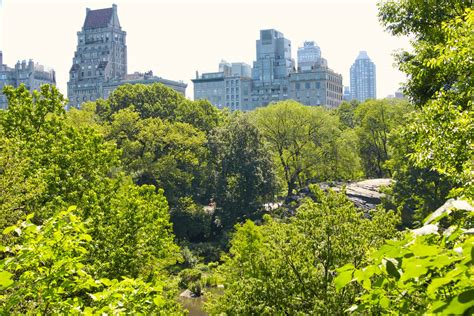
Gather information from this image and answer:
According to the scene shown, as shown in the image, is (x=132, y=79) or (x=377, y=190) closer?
(x=377, y=190)

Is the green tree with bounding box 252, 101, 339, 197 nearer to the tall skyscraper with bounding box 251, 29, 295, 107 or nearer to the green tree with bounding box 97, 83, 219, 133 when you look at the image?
the green tree with bounding box 97, 83, 219, 133

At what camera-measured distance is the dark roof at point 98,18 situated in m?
181

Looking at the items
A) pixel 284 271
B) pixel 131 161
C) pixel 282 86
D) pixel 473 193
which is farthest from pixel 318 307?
Answer: pixel 282 86

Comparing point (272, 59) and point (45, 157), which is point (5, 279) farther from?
point (272, 59)

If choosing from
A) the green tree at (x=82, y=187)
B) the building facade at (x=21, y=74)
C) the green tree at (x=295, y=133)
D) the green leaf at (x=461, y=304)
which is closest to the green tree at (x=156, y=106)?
the green tree at (x=295, y=133)

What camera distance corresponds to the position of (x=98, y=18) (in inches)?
7190

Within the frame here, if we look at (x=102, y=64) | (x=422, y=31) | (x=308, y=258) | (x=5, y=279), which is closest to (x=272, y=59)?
(x=102, y=64)

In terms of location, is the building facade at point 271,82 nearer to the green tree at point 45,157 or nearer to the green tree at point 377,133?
the green tree at point 377,133

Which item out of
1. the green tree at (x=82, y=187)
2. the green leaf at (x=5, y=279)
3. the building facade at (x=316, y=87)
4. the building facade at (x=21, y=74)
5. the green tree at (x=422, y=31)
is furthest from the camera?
the building facade at (x=21, y=74)

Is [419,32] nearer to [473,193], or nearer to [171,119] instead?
[473,193]

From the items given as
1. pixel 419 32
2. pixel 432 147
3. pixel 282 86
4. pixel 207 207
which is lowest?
pixel 207 207

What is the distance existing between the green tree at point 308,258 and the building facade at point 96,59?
521 feet

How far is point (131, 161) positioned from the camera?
50.8 meters

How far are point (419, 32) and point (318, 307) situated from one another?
8656 mm
